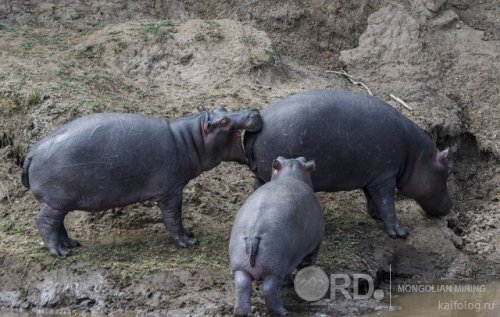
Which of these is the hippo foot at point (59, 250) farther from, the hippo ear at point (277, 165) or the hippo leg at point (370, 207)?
the hippo leg at point (370, 207)

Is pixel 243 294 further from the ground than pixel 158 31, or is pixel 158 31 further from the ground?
pixel 158 31

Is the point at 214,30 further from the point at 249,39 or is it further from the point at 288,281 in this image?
the point at 288,281

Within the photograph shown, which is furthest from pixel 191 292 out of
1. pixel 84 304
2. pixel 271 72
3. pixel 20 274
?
pixel 271 72

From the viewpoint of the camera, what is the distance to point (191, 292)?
7961mm

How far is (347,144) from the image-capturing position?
29.1 feet

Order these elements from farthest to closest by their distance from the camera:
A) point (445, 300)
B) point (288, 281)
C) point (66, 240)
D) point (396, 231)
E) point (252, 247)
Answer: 1. point (396, 231)
2. point (66, 240)
3. point (445, 300)
4. point (288, 281)
5. point (252, 247)

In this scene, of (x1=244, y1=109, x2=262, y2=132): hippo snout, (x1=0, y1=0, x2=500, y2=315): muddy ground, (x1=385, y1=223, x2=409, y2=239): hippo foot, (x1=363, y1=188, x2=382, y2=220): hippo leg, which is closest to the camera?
(x1=0, y1=0, x2=500, y2=315): muddy ground

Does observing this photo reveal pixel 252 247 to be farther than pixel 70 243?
No

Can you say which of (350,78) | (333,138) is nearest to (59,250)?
(333,138)

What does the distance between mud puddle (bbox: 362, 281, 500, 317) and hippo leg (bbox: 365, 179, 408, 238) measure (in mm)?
715

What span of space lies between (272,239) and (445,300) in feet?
5.72

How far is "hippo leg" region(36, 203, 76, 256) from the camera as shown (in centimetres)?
841

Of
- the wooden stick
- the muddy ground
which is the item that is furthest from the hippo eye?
the wooden stick

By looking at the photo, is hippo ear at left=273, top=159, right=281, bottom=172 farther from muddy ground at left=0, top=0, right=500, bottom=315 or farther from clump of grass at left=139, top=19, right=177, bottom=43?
clump of grass at left=139, top=19, right=177, bottom=43
